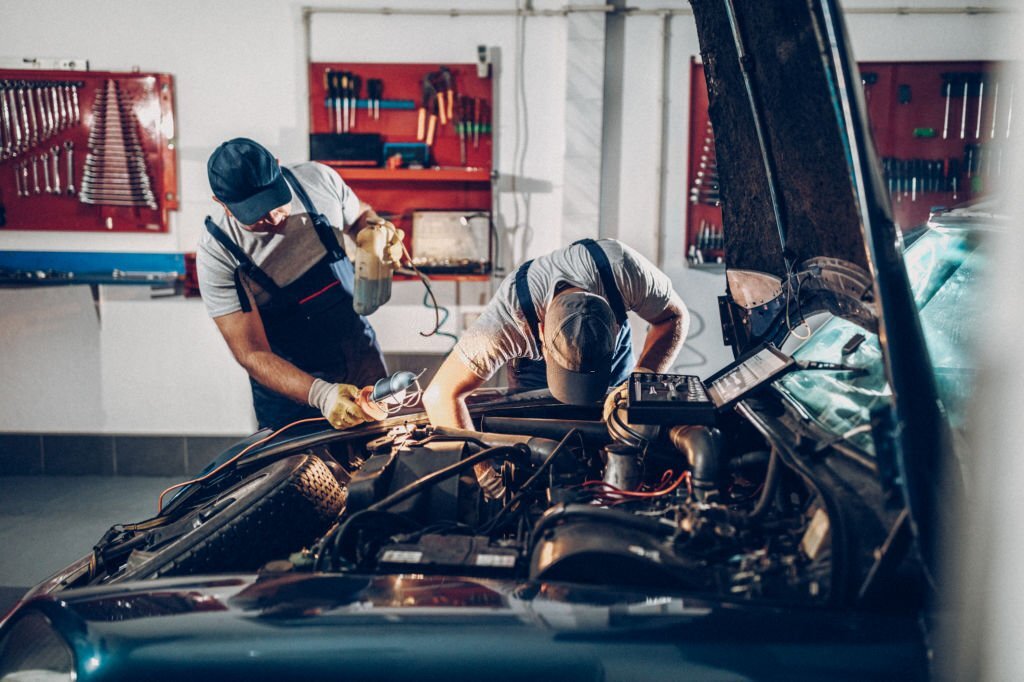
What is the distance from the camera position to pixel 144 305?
4605 mm

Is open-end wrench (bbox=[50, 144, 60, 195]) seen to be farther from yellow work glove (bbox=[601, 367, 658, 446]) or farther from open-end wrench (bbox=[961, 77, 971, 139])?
open-end wrench (bbox=[961, 77, 971, 139])

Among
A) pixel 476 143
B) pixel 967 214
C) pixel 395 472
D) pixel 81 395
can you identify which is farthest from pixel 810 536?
pixel 81 395

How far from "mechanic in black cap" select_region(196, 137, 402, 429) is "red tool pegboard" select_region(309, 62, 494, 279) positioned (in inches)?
49.2

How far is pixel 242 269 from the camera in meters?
2.99

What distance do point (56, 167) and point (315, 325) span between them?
259cm

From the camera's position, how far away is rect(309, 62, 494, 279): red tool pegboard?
4566 millimetres

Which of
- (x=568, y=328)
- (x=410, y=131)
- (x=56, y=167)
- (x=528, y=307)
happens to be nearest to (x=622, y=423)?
(x=568, y=328)

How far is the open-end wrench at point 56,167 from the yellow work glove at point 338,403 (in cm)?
308

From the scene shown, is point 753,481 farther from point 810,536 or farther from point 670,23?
point 670,23

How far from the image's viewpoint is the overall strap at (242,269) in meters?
2.94

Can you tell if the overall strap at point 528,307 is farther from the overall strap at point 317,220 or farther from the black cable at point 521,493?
the overall strap at point 317,220

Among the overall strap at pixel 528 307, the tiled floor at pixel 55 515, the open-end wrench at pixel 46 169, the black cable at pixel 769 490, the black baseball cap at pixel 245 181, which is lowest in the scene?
the tiled floor at pixel 55 515

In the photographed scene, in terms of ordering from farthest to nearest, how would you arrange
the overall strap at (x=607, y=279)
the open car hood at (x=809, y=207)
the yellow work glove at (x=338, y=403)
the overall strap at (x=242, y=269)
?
the overall strap at (x=242, y=269) → the overall strap at (x=607, y=279) → the yellow work glove at (x=338, y=403) → the open car hood at (x=809, y=207)

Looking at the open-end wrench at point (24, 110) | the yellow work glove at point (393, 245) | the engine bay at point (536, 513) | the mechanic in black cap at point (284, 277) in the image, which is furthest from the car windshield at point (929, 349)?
the open-end wrench at point (24, 110)
